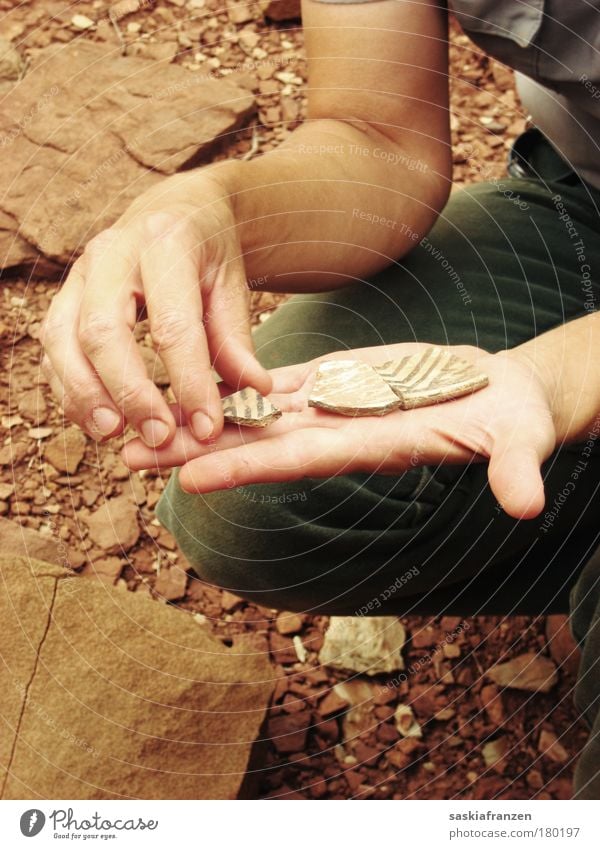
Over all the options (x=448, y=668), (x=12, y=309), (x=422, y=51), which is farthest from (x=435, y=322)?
(x=12, y=309)

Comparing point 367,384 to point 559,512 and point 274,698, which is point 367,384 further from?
point 274,698

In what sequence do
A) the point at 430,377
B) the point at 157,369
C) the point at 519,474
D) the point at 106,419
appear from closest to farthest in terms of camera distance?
1. the point at 519,474
2. the point at 106,419
3. the point at 430,377
4. the point at 157,369

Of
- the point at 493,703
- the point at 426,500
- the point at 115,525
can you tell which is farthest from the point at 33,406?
the point at 493,703

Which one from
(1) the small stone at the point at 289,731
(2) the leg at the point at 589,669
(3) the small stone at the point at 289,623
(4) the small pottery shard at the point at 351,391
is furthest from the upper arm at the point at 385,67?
(1) the small stone at the point at 289,731

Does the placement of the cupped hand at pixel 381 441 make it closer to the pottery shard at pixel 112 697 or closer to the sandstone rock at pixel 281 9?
the pottery shard at pixel 112 697

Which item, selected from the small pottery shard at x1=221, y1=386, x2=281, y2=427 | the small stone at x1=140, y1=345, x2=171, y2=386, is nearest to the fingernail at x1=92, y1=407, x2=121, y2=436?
the small pottery shard at x1=221, y1=386, x2=281, y2=427

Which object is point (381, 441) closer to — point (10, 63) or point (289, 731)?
point (289, 731)
